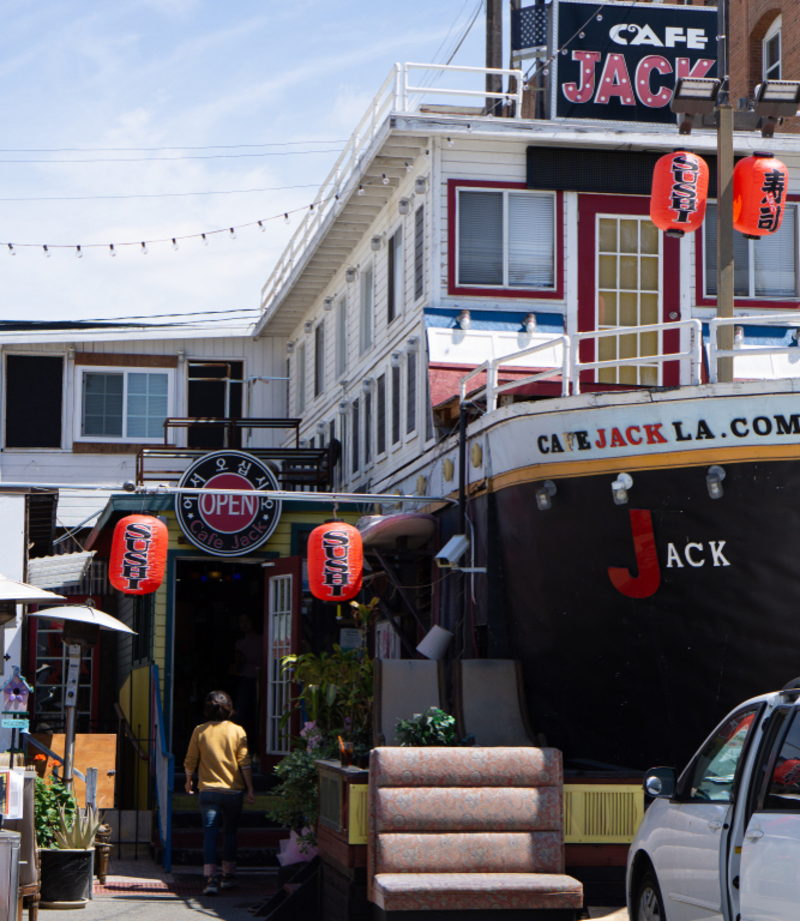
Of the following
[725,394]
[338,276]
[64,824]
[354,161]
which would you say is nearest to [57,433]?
[338,276]

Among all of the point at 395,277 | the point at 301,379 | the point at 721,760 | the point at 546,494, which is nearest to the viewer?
the point at 721,760

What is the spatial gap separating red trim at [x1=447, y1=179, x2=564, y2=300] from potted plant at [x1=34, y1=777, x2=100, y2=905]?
27.8 feet

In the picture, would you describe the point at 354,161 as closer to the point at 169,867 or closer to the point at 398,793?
the point at 169,867

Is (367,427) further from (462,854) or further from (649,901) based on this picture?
(649,901)

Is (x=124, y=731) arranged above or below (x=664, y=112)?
below

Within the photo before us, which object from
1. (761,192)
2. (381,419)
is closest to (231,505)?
(381,419)

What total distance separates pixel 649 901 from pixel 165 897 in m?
6.66

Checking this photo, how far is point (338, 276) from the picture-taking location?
24.1 m

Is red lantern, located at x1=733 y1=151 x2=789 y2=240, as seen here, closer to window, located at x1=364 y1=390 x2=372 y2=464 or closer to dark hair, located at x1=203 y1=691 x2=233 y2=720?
dark hair, located at x1=203 y1=691 x2=233 y2=720

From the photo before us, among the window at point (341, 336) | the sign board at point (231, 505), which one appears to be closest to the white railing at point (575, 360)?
the sign board at point (231, 505)

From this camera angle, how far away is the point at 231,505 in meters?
19.0

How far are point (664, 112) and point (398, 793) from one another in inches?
470

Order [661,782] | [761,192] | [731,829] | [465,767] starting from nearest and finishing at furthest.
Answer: [731,829] → [661,782] → [465,767] → [761,192]

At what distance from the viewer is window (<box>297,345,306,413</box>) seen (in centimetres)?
2775
